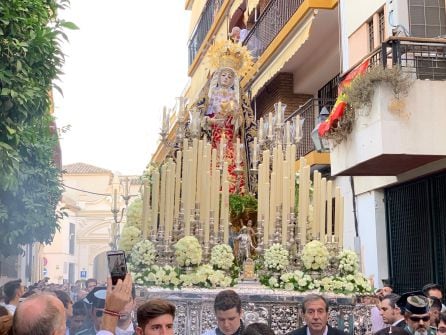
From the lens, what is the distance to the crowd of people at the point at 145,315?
2850 mm

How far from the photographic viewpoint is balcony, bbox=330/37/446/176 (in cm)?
984

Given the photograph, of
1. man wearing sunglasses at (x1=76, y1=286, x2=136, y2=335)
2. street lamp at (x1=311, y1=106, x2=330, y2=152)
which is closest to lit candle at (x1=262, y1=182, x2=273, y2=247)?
man wearing sunglasses at (x1=76, y1=286, x2=136, y2=335)

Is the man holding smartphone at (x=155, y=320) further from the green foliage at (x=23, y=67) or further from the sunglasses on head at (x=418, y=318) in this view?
the green foliage at (x=23, y=67)

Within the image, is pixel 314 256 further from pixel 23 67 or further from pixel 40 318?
pixel 40 318

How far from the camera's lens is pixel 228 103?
29.1 ft

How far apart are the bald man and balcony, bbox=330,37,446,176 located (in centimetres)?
747

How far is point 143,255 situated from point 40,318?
170 inches

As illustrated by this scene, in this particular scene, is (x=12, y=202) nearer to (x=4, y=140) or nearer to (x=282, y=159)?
(x=4, y=140)

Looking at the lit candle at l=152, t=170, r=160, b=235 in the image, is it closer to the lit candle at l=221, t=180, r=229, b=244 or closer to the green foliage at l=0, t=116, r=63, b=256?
the lit candle at l=221, t=180, r=229, b=244

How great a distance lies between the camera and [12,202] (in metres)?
14.4

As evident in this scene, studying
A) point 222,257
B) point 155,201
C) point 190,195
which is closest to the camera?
point 222,257

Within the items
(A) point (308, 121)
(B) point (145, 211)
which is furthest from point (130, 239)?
(A) point (308, 121)

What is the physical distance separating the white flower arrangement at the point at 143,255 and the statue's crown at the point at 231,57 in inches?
107

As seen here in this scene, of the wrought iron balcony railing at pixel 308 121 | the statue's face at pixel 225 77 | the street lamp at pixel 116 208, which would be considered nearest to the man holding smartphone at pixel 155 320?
the statue's face at pixel 225 77
